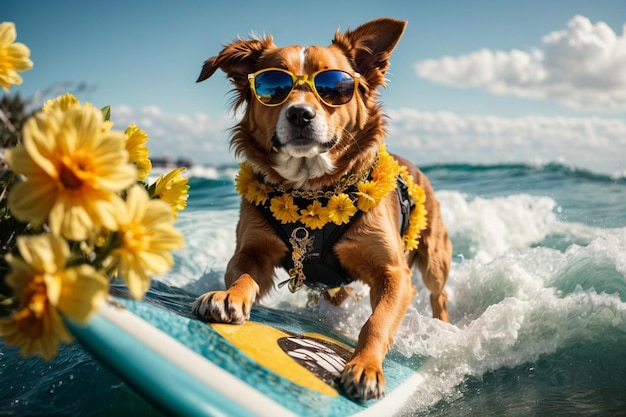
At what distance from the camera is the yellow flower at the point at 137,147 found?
213cm

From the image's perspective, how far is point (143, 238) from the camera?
5.14 ft

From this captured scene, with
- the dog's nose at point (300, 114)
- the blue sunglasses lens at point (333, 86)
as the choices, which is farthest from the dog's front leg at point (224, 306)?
the blue sunglasses lens at point (333, 86)

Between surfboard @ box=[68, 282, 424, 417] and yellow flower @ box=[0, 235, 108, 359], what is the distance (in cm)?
13

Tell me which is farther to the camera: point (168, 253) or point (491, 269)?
point (491, 269)

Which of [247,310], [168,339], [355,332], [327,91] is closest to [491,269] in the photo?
[355,332]

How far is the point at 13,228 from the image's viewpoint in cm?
205

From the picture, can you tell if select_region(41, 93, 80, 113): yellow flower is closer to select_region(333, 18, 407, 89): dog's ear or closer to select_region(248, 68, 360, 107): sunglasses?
select_region(248, 68, 360, 107): sunglasses

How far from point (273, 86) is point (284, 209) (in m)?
0.72

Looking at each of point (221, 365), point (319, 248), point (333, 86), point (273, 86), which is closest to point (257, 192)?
point (319, 248)

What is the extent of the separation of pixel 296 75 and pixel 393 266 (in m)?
1.25

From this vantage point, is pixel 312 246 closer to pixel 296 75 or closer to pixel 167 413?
pixel 296 75

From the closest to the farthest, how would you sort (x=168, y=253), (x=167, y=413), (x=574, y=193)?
(x=168, y=253), (x=167, y=413), (x=574, y=193)

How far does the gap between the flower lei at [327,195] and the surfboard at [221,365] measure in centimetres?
65

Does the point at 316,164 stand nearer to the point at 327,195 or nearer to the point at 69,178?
the point at 327,195
